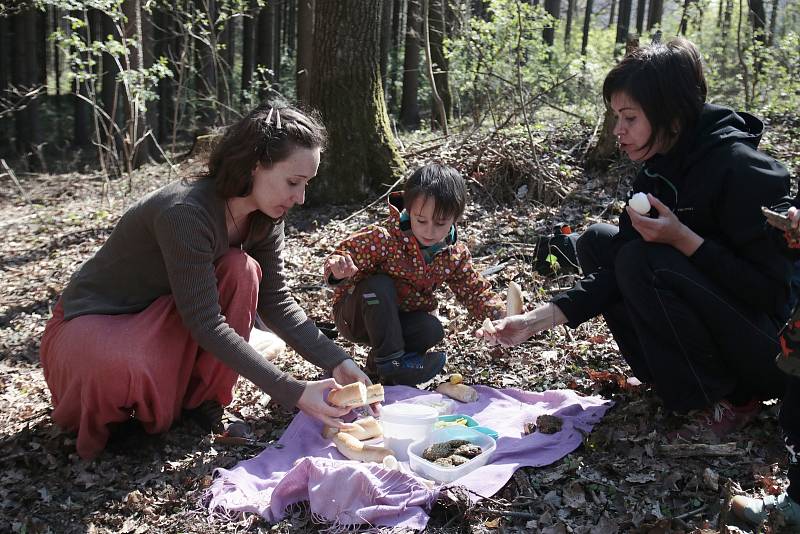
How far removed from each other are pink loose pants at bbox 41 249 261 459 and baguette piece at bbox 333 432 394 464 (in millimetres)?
611

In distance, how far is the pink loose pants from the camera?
9.00ft

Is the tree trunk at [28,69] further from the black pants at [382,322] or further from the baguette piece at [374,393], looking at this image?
the baguette piece at [374,393]

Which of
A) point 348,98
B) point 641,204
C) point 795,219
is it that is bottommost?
point 348,98

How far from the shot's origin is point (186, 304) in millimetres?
2711

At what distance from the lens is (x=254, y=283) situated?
9.90 feet

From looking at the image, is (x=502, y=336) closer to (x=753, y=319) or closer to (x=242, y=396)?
(x=753, y=319)

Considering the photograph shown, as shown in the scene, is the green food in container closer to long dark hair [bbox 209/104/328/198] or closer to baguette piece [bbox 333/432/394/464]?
baguette piece [bbox 333/432/394/464]

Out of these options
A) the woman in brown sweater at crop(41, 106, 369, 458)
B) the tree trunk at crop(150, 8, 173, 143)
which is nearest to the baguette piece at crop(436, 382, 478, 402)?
the woman in brown sweater at crop(41, 106, 369, 458)

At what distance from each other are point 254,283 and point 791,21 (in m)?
23.0

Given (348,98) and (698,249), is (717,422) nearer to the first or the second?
(698,249)

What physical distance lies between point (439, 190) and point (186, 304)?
1.23 meters

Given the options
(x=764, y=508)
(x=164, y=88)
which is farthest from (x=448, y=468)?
(x=164, y=88)

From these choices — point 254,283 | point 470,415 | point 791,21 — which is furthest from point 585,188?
point 791,21

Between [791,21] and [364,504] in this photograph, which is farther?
[791,21]
